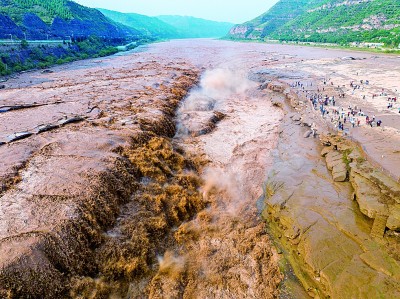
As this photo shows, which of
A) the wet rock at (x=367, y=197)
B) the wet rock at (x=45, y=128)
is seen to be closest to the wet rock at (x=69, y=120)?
the wet rock at (x=45, y=128)

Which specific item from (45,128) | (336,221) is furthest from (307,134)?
(45,128)

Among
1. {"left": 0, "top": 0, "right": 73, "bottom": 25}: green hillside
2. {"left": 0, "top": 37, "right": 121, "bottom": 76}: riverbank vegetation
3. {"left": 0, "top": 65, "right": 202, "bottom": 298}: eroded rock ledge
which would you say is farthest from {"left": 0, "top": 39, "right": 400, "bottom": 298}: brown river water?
{"left": 0, "top": 0, "right": 73, "bottom": 25}: green hillside

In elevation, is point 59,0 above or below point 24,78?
above

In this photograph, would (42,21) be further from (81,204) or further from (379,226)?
(379,226)

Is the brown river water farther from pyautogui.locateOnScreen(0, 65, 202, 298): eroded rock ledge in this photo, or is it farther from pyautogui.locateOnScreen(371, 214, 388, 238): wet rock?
pyautogui.locateOnScreen(371, 214, 388, 238): wet rock

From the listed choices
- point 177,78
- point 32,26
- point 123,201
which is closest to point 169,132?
point 123,201

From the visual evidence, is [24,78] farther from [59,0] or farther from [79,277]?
[59,0]
